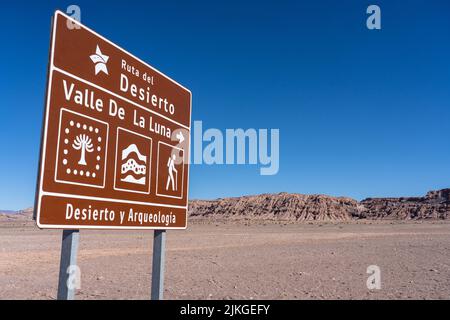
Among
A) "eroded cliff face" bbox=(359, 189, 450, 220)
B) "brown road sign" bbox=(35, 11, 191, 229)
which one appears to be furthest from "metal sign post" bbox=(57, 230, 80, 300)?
"eroded cliff face" bbox=(359, 189, 450, 220)

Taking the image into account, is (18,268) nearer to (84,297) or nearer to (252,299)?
(84,297)

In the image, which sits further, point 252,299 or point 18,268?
point 18,268

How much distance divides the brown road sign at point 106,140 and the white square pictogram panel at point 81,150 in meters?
0.01

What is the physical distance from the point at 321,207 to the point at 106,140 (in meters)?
135

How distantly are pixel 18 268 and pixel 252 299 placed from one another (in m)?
9.81

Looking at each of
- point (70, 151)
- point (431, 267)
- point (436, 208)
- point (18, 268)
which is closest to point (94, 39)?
point (70, 151)

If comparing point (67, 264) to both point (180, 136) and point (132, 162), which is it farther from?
point (180, 136)

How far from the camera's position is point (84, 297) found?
9289 mm

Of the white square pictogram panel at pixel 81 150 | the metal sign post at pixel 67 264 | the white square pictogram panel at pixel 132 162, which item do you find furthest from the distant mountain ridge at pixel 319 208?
the metal sign post at pixel 67 264

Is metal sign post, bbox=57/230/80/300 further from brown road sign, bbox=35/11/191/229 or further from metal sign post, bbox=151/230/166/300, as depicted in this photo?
metal sign post, bbox=151/230/166/300

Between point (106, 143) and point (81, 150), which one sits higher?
point (106, 143)

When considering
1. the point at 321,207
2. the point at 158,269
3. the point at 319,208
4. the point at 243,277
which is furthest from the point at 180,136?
the point at 321,207

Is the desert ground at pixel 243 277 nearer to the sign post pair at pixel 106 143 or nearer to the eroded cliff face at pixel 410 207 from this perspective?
the sign post pair at pixel 106 143

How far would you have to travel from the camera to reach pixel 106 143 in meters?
4.81
